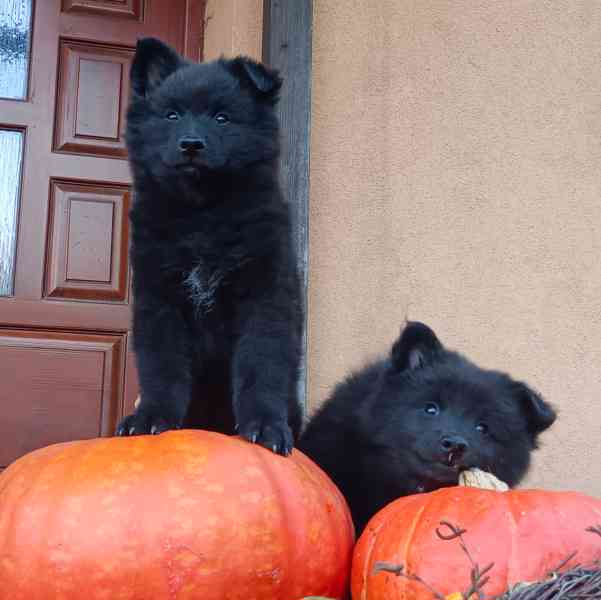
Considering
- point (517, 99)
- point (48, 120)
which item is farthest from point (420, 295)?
point (48, 120)

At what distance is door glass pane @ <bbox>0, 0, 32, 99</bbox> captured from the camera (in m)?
4.30

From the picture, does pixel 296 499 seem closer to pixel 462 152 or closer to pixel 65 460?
pixel 65 460

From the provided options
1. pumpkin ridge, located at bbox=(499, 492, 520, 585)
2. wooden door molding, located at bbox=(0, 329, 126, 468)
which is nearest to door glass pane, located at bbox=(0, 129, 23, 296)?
wooden door molding, located at bbox=(0, 329, 126, 468)

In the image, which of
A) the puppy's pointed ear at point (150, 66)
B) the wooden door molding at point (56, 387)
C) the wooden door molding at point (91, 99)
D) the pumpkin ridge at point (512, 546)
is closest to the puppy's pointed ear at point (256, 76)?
the puppy's pointed ear at point (150, 66)

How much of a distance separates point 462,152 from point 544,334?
2.95ft

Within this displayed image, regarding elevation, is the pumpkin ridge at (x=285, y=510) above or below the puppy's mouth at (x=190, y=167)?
below

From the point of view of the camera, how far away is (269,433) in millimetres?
2383

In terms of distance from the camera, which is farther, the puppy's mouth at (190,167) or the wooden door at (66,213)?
the wooden door at (66,213)

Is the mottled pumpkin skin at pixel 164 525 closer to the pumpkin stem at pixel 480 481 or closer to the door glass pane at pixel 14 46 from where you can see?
the pumpkin stem at pixel 480 481

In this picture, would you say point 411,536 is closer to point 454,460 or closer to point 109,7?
→ point 454,460

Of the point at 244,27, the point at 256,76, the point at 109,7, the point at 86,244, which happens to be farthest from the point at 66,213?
the point at 256,76

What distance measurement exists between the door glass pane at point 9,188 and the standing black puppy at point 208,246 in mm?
1581

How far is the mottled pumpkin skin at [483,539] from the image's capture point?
6.46 ft

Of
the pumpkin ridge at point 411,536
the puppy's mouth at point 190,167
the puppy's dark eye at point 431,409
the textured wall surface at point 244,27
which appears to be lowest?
the pumpkin ridge at point 411,536
